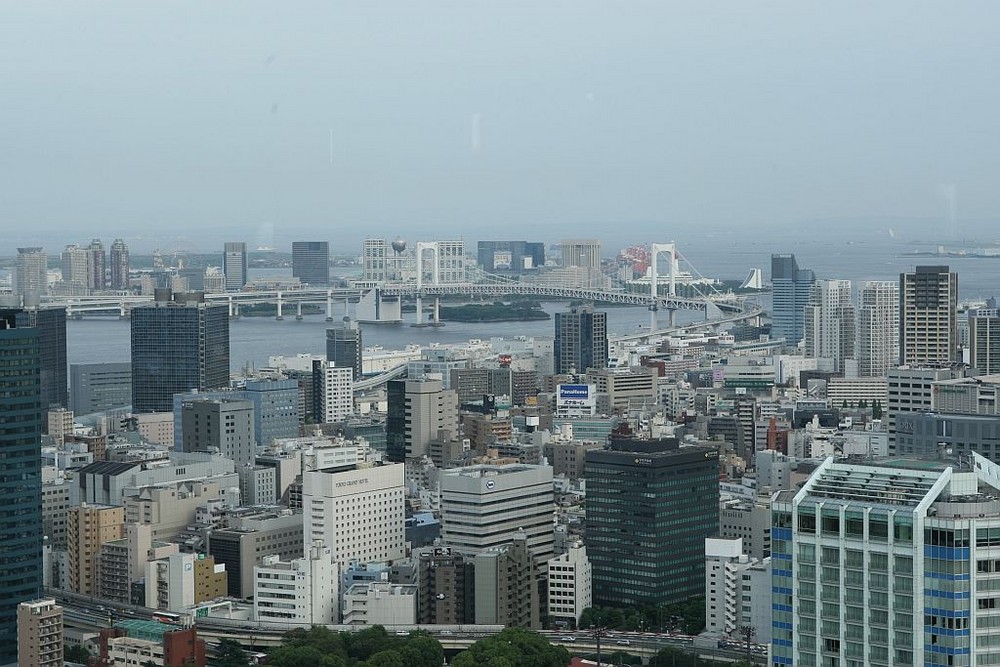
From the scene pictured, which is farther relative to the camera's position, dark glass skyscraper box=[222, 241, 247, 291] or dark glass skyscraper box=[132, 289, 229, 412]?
dark glass skyscraper box=[222, 241, 247, 291]

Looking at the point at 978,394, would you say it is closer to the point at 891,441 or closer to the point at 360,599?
the point at 891,441

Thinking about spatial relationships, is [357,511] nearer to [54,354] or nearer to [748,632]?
[748,632]

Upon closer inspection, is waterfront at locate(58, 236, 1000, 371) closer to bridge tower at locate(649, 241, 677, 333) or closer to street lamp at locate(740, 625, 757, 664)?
bridge tower at locate(649, 241, 677, 333)

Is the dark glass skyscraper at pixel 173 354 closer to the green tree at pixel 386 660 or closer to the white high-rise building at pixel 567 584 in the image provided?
the white high-rise building at pixel 567 584

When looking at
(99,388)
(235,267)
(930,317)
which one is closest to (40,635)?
(99,388)

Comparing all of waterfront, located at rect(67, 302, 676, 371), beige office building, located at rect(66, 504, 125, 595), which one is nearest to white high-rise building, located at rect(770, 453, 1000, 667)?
beige office building, located at rect(66, 504, 125, 595)

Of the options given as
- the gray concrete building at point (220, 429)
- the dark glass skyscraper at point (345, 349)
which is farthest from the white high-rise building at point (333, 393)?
the gray concrete building at point (220, 429)
